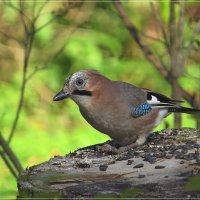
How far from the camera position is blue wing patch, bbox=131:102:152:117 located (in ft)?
17.9

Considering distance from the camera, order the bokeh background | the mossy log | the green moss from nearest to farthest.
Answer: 1. the green moss
2. the mossy log
3. the bokeh background

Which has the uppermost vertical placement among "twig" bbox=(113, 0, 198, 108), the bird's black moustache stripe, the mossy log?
"twig" bbox=(113, 0, 198, 108)

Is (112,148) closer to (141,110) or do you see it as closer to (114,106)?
(114,106)

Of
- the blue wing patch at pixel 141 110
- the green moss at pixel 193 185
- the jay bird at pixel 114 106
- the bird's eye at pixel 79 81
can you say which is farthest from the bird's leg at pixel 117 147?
the green moss at pixel 193 185

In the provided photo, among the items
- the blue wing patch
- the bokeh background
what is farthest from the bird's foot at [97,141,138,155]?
the bokeh background

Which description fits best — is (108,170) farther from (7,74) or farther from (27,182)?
(7,74)

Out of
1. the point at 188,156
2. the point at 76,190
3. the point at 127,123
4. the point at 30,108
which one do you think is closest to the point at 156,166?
the point at 188,156

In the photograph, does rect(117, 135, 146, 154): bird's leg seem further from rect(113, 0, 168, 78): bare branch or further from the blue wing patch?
rect(113, 0, 168, 78): bare branch

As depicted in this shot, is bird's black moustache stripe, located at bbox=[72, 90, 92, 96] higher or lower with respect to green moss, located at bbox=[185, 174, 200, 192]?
higher

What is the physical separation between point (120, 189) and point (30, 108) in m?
6.01

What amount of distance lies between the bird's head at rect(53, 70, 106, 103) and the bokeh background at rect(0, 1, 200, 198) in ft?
11.9

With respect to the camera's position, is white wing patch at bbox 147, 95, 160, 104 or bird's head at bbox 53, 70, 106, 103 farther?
white wing patch at bbox 147, 95, 160, 104

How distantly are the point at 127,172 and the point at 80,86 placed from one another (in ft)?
3.34

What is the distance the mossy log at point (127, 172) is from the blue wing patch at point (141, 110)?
22cm
